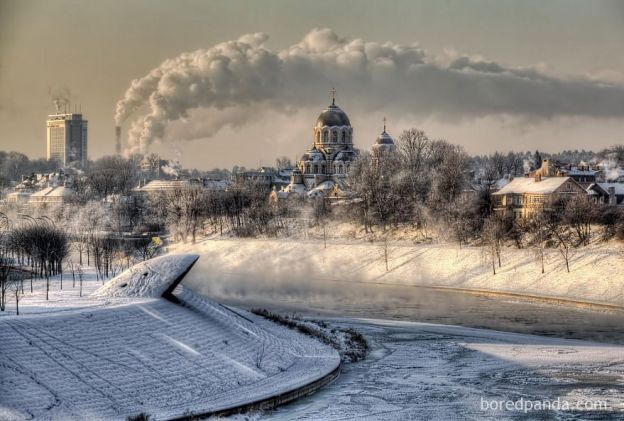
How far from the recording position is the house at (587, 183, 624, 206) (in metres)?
88.9

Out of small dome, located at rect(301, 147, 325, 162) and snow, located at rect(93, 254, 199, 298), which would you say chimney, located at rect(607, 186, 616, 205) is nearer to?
small dome, located at rect(301, 147, 325, 162)

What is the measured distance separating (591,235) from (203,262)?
3296 cm

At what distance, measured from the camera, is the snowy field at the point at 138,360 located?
26625 mm

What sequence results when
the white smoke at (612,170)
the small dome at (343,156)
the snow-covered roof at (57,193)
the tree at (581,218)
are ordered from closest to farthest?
the tree at (581,218) → the white smoke at (612,170) → the snow-covered roof at (57,193) → the small dome at (343,156)

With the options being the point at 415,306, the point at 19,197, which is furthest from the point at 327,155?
the point at 415,306

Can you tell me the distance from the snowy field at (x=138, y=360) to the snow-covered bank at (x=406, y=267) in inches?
1065

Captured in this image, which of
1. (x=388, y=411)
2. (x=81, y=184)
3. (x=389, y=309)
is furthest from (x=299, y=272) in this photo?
(x=81, y=184)

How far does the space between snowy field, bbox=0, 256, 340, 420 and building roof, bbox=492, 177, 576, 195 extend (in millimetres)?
52280

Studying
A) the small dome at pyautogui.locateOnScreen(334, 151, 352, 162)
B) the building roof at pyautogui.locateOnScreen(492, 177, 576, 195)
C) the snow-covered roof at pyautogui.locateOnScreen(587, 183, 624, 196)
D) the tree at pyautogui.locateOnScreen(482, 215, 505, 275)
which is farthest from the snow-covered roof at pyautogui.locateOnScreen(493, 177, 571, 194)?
the small dome at pyautogui.locateOnScreen(334, 151, 352, 162)

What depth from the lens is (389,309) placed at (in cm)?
5419

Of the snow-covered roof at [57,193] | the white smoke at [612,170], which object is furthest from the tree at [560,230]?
the snow-covered roof at [57,193]

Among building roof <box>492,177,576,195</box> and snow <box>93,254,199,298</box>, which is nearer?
snow <box>93,254,199,298</box>

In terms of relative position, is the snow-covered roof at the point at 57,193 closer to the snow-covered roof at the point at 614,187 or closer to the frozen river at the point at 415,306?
the frozen river at the point at 415,306

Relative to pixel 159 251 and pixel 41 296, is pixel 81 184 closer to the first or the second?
pixel 159 251
